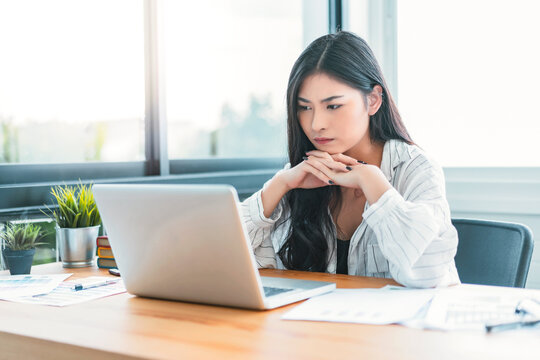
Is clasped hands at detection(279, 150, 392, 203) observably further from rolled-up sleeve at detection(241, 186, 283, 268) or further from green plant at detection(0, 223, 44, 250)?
green plant at detection(0, 223, 44, 250)

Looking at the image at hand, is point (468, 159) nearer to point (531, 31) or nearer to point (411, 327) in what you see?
point (531, 31)

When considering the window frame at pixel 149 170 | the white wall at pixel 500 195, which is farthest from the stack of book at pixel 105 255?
the white wall at pixel 500 195

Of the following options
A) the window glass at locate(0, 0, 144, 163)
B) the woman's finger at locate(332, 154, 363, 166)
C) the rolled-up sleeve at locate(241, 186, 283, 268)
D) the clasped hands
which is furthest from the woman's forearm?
the window glass at locate(0, 0, 144, 163)

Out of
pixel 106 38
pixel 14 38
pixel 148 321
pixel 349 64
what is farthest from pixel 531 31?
pixel 148 321

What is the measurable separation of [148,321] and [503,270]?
95 cm

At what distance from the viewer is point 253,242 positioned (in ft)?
5.53

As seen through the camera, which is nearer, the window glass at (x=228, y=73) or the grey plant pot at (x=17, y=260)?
the grey plant pot at (x=17, y=260)

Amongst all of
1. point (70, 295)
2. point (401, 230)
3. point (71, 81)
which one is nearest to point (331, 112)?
point (401, 230)

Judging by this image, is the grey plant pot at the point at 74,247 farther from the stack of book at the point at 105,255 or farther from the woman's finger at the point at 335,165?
the woman's finger at the point at 335,165

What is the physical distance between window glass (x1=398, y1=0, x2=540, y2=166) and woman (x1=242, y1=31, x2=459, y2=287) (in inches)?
56.3

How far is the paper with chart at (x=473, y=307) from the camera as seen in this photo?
0.97 meters

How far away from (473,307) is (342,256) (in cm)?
73

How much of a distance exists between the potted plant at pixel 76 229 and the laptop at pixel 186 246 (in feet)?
1.59

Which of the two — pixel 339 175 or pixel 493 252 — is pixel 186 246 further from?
pixel 493 252
